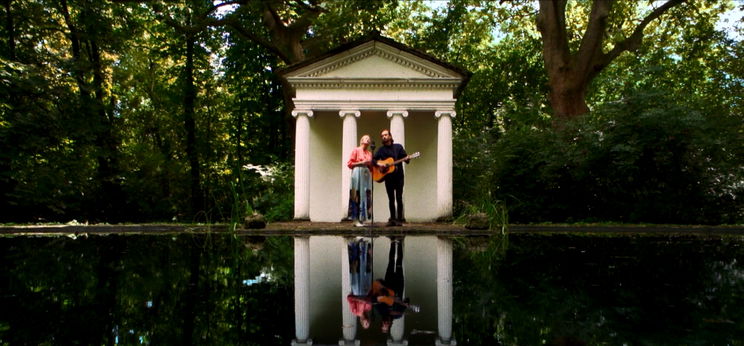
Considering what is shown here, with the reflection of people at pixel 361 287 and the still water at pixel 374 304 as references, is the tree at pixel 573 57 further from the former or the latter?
the reflection of people at pixel 361 287

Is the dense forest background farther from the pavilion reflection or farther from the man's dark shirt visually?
the pavilion reflection

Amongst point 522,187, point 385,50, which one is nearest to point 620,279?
point 385,50

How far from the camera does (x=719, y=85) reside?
1791cm

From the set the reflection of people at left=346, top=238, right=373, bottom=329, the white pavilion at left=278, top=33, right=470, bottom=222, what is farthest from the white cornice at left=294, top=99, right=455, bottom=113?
the reflection of people at left=346, top=238, right=373, bottom=329

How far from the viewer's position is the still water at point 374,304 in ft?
7.72

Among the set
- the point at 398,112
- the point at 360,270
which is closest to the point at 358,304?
the point at 360,270

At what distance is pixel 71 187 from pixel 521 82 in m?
25.4

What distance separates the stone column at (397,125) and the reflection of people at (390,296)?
36.2ft

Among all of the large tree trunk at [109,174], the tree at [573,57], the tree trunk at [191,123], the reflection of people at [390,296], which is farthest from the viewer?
the tree trunk at [191,123]

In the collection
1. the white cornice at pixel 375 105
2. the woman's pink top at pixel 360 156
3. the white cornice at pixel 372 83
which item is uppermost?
the white cornice at pixel 372 83

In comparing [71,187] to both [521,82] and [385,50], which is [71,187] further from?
[521,82]

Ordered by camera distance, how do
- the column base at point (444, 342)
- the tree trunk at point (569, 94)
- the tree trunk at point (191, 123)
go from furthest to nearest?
the tree trunk at point (191, 123)
the tree trunk at point (569, 94)
the column base at point (444, 342)

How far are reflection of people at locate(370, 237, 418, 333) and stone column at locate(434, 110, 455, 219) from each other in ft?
35.6

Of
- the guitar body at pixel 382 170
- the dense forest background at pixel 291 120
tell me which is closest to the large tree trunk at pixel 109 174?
the dense forest background at pixel 291 120
